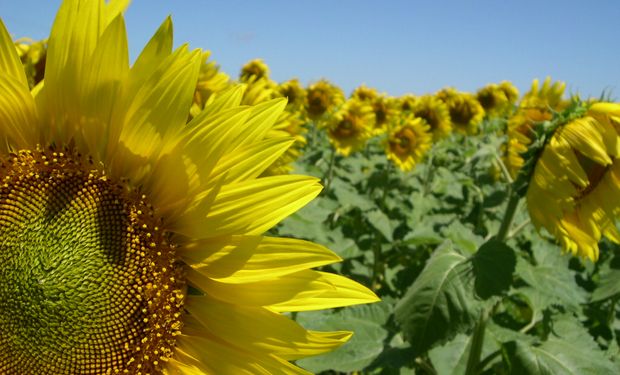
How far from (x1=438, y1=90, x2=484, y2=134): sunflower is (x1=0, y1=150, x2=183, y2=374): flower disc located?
878cm

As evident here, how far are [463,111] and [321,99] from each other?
2590 millimetres

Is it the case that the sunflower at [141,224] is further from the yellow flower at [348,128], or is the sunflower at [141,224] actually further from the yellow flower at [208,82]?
the yellow flower at [348,128]

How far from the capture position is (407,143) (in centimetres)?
773

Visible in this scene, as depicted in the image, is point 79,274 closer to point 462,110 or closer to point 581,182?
point 581,182

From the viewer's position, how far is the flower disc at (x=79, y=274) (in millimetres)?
1290

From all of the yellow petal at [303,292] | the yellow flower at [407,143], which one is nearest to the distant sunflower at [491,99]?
the yellow flower at [407,143]

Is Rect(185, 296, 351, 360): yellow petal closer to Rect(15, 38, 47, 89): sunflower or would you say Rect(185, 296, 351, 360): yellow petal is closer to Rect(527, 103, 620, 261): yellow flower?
Rect(527, 103, 620, 261): yellow flower

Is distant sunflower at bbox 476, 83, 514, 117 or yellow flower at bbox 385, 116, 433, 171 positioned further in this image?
distant sunflower at bbox 476, 83, 514, 117

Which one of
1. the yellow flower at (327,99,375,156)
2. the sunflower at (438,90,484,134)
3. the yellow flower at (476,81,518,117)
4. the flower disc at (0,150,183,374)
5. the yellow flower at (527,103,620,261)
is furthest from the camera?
the yellow flower at (476,81,518,117)

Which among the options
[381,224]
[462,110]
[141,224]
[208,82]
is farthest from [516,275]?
[462,110]

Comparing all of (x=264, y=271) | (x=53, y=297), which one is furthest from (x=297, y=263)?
(x=53, y=297)

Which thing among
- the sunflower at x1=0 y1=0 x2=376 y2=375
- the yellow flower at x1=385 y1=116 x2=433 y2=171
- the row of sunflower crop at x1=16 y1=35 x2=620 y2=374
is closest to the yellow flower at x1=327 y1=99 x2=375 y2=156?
the yellow flower at x1=385 y1=116 x2=433 y2=171

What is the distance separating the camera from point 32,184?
55.6 inches

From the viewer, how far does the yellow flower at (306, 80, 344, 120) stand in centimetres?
884
